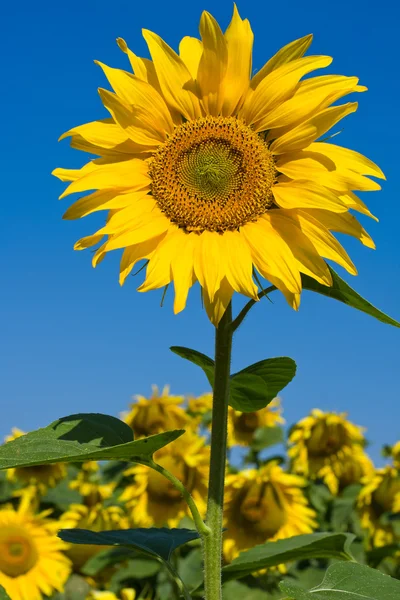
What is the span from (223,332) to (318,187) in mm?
470

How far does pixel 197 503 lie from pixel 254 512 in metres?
0.58

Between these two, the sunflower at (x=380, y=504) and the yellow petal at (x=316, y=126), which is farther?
the sunflower at (x=380, y=504)

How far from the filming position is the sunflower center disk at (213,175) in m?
2.45

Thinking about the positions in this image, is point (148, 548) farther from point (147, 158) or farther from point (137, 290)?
point (147, 158)

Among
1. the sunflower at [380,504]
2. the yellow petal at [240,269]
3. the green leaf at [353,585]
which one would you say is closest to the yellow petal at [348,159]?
the yellow petal at [240,269]

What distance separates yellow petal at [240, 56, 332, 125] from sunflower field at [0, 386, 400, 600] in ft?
8.26

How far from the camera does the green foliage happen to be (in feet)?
8.44

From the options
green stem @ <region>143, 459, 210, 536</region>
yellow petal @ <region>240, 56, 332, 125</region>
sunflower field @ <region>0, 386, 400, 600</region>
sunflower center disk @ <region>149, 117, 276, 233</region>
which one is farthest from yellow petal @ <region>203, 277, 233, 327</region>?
sunflower field @ <region>0, 386, 400, 600</region>

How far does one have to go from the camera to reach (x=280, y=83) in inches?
96.3

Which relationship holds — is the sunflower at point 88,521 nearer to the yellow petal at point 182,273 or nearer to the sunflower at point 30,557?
the sunflower at point 30,557

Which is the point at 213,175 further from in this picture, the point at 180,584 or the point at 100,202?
the point at 180,584

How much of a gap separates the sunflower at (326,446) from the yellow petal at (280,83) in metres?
5.17

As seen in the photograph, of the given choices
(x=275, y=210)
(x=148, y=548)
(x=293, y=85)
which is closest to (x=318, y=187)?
(x=275, y=210)

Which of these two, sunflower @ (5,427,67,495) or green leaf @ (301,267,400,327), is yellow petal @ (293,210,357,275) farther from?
sunflower @ (5,427,67,495)
